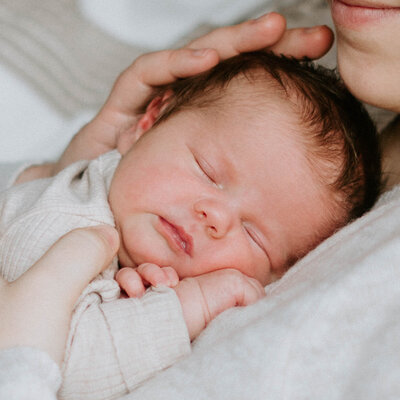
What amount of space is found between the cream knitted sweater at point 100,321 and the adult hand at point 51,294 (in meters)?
0.04

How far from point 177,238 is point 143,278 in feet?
0.34

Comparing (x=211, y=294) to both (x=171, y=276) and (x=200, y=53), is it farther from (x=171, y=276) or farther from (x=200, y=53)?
(x=200, y=53)

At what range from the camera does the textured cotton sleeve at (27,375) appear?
65cm

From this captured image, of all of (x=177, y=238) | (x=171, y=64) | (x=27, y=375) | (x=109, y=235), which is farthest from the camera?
(x=171, y=64)

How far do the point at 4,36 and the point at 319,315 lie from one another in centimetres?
135

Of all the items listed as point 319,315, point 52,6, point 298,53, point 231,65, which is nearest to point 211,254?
point 319,315

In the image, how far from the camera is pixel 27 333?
2.37ft

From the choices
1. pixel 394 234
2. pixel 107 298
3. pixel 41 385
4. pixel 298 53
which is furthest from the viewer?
pixel 298 53

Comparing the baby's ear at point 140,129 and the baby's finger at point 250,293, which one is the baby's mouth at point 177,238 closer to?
the baby's finger at point 250,293

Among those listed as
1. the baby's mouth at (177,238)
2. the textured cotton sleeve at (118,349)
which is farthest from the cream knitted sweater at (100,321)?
the baby's mouth at (177,238)

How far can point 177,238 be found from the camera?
39.9 inches

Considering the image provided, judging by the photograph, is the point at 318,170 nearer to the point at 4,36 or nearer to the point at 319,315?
the point at 319,315

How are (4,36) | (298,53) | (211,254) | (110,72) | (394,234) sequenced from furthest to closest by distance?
(110,72), (4,36), (298,53), (211,254), (394,234)

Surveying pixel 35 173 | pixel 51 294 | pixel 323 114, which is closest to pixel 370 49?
pixel 323 114
